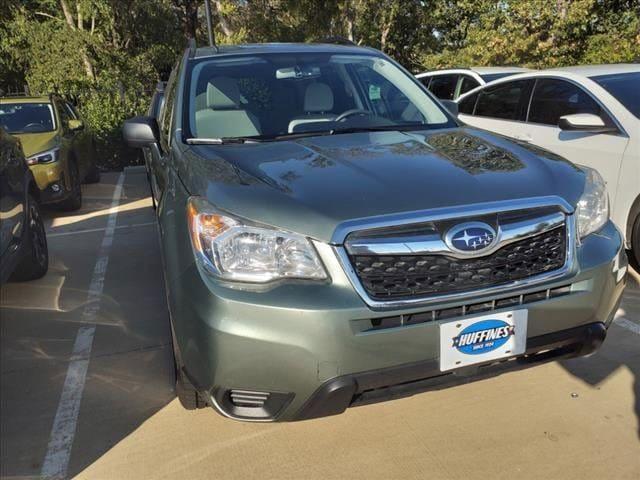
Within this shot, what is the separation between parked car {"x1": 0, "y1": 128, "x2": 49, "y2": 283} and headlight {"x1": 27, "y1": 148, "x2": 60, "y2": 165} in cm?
196

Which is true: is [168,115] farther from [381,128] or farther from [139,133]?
[381,128]

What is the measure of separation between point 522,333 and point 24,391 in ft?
8.48

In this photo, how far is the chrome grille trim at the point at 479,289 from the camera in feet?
6.45

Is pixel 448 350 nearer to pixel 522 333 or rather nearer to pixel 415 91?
pixel 522 333

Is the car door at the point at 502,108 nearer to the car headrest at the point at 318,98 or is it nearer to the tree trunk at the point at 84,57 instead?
the car headrest at the point at 318,98

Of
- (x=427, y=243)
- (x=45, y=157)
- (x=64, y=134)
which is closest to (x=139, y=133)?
(x=427, y=243)

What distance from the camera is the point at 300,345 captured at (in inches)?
75.3

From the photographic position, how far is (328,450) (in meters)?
2.50

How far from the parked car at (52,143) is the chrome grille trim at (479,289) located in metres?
5.65

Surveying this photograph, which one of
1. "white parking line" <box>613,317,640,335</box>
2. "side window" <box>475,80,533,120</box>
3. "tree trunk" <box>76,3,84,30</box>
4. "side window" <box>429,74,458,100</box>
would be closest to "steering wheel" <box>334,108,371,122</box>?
"white parking line" <box>613,317,640,335</box>

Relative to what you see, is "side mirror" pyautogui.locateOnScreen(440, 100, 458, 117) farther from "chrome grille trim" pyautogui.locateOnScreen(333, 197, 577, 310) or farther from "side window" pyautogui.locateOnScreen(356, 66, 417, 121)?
"chrome grille trim" pyautogui.locateOnScreen(333, 197, 577, 310)

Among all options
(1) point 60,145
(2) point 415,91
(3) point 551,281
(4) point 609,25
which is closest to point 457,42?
(4) point 609,25

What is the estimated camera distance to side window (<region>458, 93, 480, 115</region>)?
20.1ft

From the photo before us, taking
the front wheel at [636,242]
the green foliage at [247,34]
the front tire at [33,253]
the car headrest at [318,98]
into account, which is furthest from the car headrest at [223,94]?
the green foliage at [247,34]
